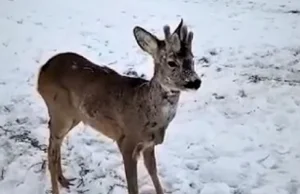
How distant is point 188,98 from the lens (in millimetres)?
7074

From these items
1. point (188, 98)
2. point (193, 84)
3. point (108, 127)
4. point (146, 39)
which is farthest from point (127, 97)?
point (188, 98)

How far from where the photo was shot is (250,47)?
29.0ft

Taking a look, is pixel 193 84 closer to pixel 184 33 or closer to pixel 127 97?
pixel 184 33

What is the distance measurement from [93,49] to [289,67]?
2.84 m

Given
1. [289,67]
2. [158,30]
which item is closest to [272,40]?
[289,67]

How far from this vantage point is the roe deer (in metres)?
4.38

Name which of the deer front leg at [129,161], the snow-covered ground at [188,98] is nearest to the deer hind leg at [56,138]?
the snow-covered ground at [188,98]

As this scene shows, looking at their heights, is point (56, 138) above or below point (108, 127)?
below

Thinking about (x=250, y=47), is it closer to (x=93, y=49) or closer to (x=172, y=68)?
(x=93, y=49)

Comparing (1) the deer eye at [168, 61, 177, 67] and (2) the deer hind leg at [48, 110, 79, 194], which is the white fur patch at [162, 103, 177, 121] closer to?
(1) the deer eye at [168, 61, 177, 67]

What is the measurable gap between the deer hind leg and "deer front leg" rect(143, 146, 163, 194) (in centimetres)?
69

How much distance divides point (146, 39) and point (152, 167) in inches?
48.7

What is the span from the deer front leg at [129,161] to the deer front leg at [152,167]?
0.36m

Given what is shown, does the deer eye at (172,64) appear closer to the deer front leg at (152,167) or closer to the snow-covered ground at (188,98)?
the deer front leg at (152,167)
